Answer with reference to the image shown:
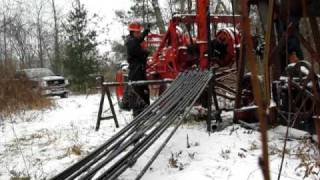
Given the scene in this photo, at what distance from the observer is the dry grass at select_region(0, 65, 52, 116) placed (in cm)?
1352

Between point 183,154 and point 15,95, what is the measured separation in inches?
388

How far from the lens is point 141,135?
491 centimetres

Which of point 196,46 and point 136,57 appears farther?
point 136,57

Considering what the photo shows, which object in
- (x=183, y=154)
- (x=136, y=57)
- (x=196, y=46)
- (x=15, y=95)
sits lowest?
(x=183, y=154)

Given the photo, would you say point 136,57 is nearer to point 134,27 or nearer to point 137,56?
point 137,56

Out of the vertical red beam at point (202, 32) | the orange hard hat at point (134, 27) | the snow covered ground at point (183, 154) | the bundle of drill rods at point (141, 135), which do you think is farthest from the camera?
the orange hard hat at point (134, 27)

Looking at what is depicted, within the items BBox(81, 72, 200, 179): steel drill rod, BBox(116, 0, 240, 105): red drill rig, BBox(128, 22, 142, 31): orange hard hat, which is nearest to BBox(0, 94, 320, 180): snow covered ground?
BBox(81, 72, 200, 179): steel drill rod

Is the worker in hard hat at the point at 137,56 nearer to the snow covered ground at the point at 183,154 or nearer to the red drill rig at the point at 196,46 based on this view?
the red drill rig at the point at 196,46

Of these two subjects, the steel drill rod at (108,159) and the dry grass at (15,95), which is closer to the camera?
the steel drill rod at (108,159)

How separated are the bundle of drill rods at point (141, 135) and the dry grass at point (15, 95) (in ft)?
23.8

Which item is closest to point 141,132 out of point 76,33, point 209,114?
point 209,114

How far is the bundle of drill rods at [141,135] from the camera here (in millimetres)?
4074

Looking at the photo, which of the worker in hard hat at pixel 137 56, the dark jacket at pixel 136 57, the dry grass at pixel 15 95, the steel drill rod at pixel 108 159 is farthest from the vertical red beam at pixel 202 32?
the dry grass at pixel 15 95

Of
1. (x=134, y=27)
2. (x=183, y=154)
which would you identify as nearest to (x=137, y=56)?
(x=134, y=27)
